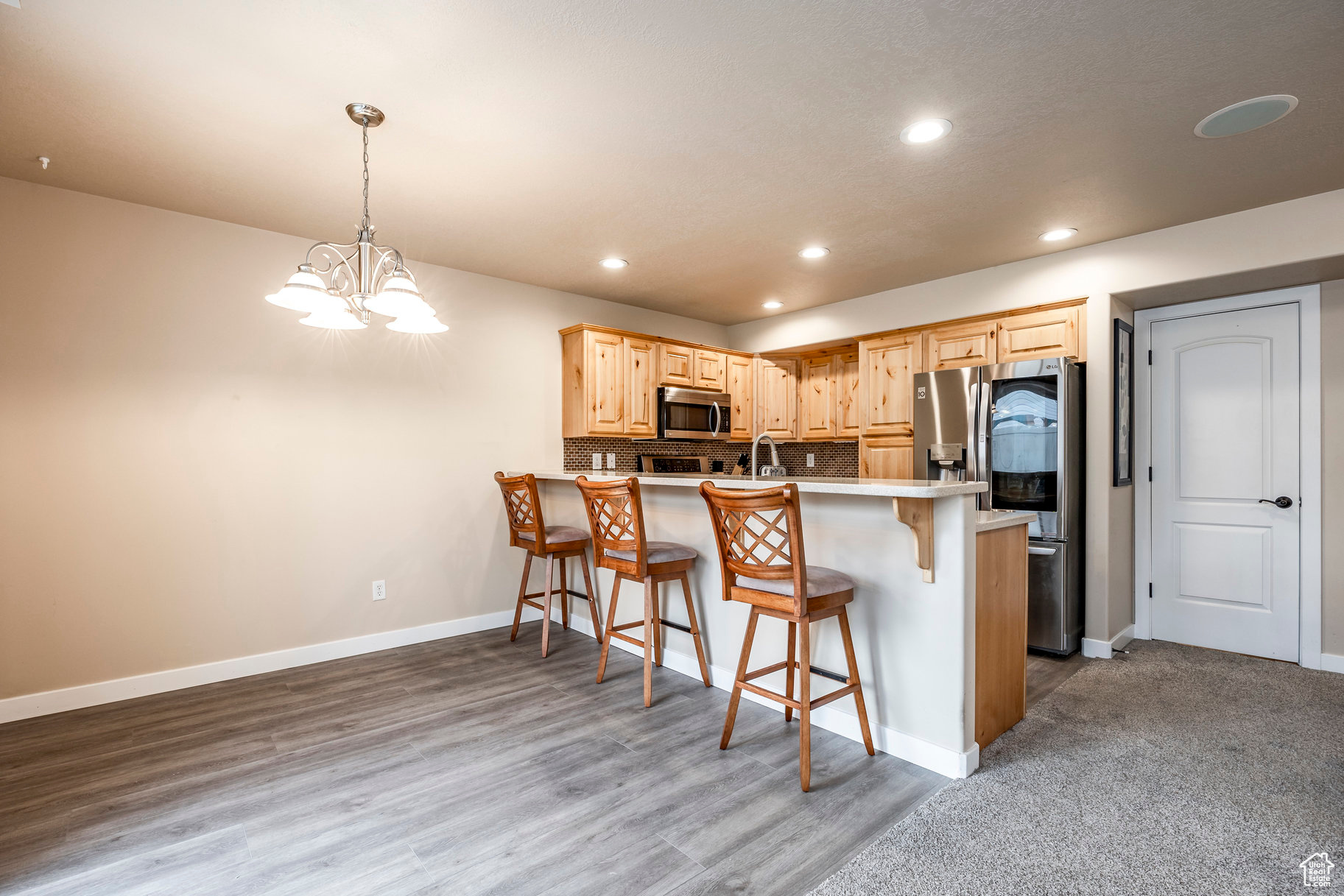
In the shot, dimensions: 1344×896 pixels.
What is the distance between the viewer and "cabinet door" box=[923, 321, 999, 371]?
409 cm

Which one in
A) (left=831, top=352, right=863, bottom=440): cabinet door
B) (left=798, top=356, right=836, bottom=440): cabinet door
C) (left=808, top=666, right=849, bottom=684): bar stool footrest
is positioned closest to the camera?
(left=808, top=666, right=849, bottom=684): bar stool footrest

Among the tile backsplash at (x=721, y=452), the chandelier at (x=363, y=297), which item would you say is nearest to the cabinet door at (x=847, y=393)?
the tile backsplash at (x=721, y=452)

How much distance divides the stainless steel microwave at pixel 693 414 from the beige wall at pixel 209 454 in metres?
1.37

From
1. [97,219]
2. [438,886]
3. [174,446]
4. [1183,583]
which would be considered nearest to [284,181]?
[97,219]

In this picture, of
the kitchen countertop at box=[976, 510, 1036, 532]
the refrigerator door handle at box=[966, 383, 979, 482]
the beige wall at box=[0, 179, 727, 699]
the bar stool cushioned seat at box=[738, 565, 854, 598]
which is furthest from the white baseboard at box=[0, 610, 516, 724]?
the refrigerator door handle at box=[966, 383, 979, 482]

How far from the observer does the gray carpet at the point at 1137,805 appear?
1677mm

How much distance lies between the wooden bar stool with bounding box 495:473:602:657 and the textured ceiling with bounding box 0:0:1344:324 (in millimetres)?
1504

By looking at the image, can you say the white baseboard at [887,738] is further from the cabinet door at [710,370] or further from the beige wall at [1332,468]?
the cabinet door at [710,370]

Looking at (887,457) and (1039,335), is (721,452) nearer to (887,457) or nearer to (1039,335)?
(887,457)

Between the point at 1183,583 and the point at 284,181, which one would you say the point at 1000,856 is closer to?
the point at 1183,583

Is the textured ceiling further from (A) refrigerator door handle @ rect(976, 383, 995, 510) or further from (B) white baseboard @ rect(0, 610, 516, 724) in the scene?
(B) white baseboard @ rect(0, 610, 516, 724)

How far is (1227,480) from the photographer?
369cm

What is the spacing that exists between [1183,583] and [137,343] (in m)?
6.12

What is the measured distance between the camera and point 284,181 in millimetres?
2816
